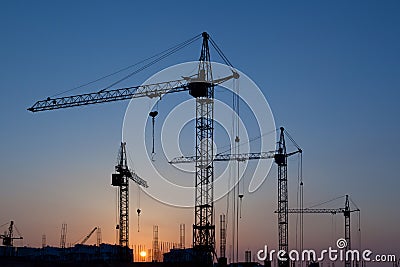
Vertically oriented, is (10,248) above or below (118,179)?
below

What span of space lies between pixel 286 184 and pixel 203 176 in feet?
120

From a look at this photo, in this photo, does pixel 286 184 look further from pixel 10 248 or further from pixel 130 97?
pixel 10 248

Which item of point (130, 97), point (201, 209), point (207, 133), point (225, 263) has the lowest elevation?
point (225, 263)

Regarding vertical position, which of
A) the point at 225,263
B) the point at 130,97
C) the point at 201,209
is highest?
the point at 130,97

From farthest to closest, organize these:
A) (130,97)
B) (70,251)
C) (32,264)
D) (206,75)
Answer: (70,251) < (130,97) < (206,75) < (32,264)

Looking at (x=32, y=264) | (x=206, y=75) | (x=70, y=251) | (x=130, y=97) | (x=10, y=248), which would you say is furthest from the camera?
(x=70, y=251)

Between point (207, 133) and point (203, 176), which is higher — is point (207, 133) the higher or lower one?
the higher one

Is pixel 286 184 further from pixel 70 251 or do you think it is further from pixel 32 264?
pixel 32 264

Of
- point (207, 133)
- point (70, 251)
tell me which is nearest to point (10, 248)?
point (70, 251)

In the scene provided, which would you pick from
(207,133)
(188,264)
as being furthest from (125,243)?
(207,133)

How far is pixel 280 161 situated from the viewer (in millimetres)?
119000

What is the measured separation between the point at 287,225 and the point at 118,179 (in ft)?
104

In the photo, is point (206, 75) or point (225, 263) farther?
point (225, 263)

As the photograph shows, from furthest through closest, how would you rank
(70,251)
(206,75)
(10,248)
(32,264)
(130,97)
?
1. (70,251)
2. (10,248)
3. (130,97)
4. (206,75)
5. (32,264)
